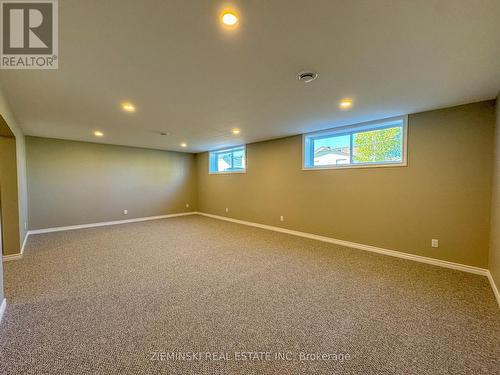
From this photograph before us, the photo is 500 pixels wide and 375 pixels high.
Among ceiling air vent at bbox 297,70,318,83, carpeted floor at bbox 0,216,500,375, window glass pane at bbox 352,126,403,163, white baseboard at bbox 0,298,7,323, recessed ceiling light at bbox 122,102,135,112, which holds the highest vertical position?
ceiling air vent at bbox 297,70,318,83

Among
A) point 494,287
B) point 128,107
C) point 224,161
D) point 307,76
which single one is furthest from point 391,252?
point 224,161

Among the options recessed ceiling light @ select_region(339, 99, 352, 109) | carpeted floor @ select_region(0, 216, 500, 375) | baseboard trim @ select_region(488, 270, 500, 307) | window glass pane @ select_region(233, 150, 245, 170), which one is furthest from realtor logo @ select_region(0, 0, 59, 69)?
window glass pane @ select_region(233, 150, 245, 170)

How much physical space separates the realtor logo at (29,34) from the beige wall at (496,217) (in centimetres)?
444

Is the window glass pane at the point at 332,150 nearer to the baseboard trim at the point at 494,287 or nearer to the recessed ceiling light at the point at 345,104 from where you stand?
the recessed ceiling light at the point at 345,104

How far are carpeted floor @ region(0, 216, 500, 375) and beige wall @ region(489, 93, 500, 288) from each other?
0.28 m

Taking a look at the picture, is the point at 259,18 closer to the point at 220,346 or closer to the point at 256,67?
the point at 256,67

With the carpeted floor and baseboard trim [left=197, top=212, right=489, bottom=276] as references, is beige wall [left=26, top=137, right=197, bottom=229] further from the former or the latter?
baseboard trim [left=197, top=212, right=489, bottom=276]

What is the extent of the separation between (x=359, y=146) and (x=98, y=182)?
6.69m

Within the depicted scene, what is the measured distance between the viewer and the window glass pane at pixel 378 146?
3.64m

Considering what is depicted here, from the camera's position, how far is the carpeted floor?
1508mm

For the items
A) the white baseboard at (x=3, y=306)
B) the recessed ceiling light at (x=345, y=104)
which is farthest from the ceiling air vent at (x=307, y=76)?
the white baseboard at (x=3, y=306)

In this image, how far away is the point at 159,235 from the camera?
16.2 feet

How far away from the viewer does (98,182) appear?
Result: 5.94 metres

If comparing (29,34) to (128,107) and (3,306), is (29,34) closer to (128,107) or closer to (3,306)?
(128,107)
